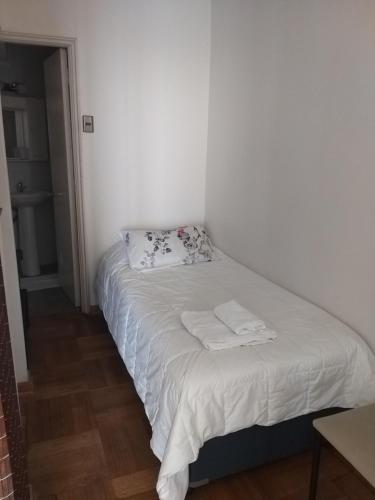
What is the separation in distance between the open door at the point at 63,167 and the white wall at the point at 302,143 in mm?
1144

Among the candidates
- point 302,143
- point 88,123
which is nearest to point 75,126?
point 88,123

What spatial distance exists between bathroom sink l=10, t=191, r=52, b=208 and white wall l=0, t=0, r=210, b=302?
983mm

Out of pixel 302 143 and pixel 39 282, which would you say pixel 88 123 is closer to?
pixel 302 143

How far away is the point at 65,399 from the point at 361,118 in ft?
6.79

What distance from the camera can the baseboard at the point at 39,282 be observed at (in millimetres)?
3770

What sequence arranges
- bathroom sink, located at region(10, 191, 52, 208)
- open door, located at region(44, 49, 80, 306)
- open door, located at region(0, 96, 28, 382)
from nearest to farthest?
open door, located at region(0, 96, 28, 382) → open door, located at region(44, 49, 80, 306) → bathroom sink, located at region(10, 191, 52, 208)

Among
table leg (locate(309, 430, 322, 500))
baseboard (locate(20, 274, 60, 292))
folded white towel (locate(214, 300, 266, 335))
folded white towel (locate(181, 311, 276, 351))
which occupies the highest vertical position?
folded white towel (locate(214, 300, 266, 335))

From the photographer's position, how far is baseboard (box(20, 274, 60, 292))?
148 inches

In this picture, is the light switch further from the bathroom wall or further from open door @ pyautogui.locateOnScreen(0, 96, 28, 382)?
the bathroom wall

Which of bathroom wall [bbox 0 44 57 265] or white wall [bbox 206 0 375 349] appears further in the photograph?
bathroom wall [bbox 0 44 57 265]

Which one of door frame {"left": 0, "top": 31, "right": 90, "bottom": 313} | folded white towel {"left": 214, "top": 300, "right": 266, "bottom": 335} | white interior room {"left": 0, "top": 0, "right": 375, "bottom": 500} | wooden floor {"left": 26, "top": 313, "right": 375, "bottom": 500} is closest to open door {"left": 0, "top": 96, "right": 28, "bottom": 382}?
white interior room {"left": 0, "top": 0, "right": 375, "bottom": 500}

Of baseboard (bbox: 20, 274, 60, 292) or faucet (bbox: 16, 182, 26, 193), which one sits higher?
faucet (bbox: 16, 182, 26, 193)

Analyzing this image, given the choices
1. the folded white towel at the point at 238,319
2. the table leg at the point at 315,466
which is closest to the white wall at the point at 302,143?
the folded white towel at the point at 238,319

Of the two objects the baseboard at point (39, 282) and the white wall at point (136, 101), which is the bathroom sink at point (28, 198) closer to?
the baseboard at point (39, 282)
